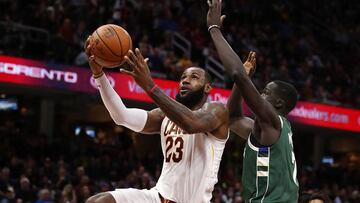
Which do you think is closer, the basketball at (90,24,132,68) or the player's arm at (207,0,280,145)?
the player's arm at (207,0,280,145)

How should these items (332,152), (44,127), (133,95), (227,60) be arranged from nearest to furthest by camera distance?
(227,60)
(133,95)
(44,127)
(332,152)

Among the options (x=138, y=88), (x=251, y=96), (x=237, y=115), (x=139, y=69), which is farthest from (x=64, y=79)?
(x=251, y=96)

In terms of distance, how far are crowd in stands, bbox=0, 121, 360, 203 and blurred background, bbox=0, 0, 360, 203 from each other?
0.09 ft

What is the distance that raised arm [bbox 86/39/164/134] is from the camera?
6.82 meters

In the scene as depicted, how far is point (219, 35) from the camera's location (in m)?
6.22

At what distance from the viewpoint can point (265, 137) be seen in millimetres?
6105

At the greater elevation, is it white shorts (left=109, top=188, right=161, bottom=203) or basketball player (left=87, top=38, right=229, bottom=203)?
basketball player (left=87, top=38, right=229, bottom=203)

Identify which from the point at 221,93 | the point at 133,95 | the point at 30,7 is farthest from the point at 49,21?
the point at 221,93

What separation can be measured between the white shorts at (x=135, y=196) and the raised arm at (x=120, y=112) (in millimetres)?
588

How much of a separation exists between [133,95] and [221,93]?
2202 mm

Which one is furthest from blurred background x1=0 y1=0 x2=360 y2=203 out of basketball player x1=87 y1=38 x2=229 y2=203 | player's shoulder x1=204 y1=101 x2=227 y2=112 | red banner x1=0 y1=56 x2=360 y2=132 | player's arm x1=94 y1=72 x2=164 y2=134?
player's shoulder x1=204 y1=101 x2=227 y2=112

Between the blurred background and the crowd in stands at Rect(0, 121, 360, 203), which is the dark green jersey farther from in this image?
the blurred background

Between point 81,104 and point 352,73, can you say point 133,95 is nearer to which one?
point 81,104

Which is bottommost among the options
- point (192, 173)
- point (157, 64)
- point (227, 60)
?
point (192, 173)
